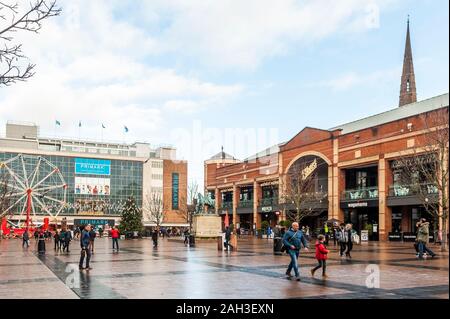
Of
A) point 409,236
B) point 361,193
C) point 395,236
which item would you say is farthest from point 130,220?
point 409,236

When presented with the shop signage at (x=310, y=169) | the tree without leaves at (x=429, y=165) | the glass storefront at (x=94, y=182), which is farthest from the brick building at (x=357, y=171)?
the glass storefront at (x=94, y=182)

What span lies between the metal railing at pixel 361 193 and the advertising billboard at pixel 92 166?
77627 millimetres

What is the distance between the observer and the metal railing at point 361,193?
46.0 m

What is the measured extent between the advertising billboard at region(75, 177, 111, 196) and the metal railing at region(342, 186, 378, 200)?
7765cm

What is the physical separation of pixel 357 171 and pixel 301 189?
571 centimetres

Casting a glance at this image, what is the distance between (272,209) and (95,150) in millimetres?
70492

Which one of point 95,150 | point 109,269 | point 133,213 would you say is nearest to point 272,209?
point 133,213

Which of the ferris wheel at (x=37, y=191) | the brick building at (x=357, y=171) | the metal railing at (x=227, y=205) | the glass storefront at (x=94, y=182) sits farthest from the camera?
the glass storefront at (x=94, y=182)

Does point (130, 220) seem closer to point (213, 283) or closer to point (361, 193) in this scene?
point (361, 193)

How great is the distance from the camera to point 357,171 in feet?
168

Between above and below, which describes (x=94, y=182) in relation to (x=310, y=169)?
above

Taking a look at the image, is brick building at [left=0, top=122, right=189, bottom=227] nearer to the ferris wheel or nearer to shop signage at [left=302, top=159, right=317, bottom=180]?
the ferris wheel

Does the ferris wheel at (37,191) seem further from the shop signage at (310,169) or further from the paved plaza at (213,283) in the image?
the paved plaza at (213,283)
